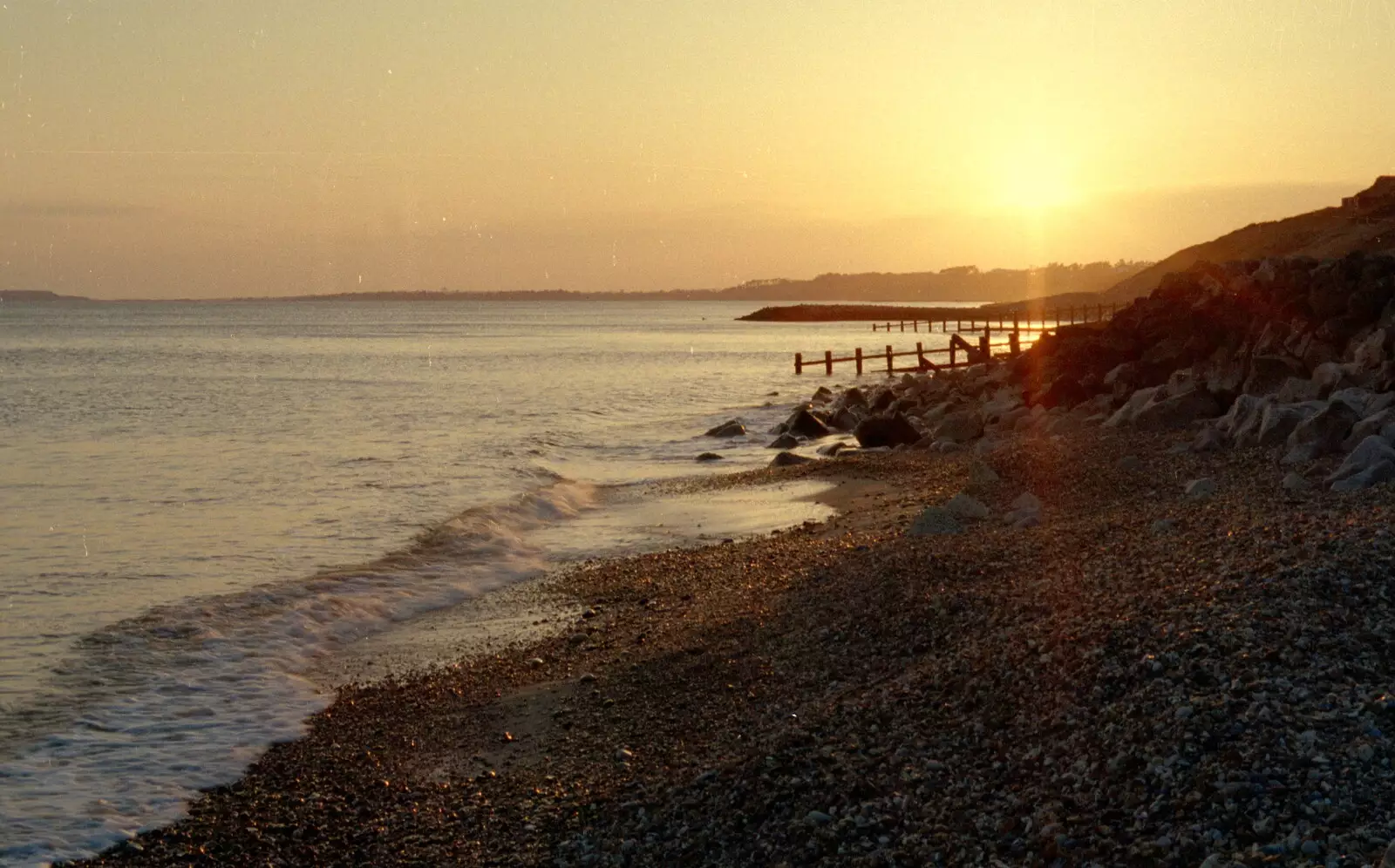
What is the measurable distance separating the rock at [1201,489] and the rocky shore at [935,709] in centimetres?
7

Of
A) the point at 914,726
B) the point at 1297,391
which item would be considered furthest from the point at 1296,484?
the point at 914,726

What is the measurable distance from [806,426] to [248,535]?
48.5ft

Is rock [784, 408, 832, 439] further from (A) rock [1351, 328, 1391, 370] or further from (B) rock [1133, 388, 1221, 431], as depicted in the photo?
(A) rock [1351, 328, 1391, 370]

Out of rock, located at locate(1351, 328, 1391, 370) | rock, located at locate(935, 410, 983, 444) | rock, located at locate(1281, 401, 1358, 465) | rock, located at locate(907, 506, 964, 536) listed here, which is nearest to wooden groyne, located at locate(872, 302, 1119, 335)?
rock, located at locate(935, 410, 983, 444)

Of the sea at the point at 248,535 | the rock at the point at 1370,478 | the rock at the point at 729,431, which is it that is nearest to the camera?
the sea at the point at 248,535

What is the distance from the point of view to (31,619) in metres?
10.7

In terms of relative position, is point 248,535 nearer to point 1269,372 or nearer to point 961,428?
point 961,428

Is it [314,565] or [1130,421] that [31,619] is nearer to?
[314,565]

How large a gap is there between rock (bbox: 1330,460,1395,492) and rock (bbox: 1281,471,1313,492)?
1.87 ft

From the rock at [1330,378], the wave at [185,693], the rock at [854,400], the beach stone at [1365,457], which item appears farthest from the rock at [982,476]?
the rock at [854,400]

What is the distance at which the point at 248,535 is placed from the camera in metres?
14.6

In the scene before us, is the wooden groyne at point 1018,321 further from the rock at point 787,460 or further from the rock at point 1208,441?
the rock at point 1208,441

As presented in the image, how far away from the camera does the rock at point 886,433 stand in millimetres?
22953

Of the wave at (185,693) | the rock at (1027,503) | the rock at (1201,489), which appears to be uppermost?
the rock at (1201,489)
